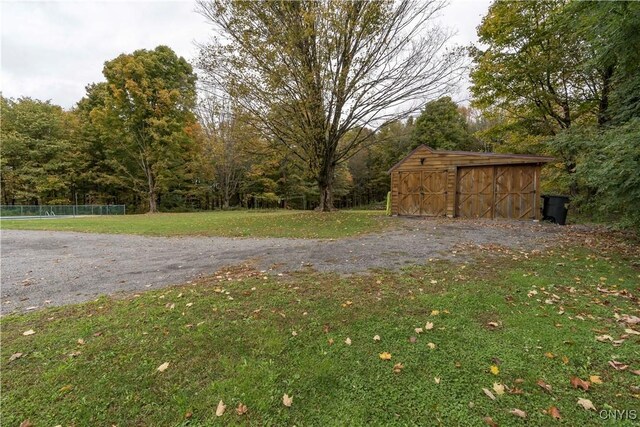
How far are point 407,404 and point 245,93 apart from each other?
1118 centimetres

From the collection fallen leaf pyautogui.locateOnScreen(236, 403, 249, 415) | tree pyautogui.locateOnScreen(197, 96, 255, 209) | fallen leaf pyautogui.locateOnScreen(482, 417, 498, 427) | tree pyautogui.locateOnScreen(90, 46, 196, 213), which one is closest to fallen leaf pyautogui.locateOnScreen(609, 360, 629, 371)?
fallen leaf pyautogui.locateOnScreen(482, 417, 498, 427)

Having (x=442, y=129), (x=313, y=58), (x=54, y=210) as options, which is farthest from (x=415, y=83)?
(x=54, y=210)

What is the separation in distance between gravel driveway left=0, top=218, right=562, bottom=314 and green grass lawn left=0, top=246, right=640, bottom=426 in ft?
2.99

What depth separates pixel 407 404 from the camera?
2.13m

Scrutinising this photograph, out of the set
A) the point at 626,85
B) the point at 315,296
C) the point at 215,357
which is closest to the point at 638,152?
the point at 626,85

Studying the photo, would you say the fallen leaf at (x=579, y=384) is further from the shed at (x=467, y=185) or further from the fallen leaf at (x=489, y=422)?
the shed at (x=467, y=185)

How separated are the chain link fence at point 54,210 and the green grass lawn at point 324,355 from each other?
29.7 meters

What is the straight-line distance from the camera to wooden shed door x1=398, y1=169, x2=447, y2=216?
14312mm

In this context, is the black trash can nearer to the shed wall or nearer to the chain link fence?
the shed wall

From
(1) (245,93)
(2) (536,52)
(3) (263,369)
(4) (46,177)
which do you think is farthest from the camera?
(4) (46,177)

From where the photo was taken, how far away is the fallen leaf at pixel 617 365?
2.39 meters

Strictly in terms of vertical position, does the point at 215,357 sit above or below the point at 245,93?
below

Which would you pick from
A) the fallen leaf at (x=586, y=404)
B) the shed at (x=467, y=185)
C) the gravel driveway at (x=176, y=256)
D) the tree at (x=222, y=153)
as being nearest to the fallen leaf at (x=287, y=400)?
the fallen leaf at (x=586, y=404)

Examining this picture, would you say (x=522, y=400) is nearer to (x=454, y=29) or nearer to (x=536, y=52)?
(x=454, y=29)
